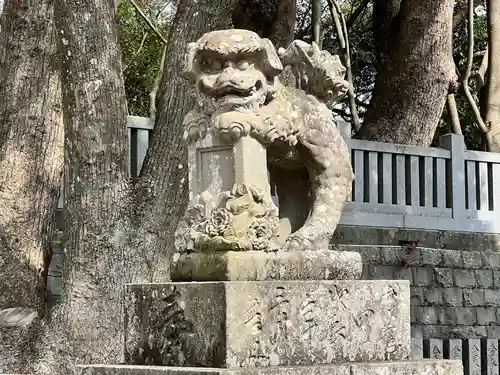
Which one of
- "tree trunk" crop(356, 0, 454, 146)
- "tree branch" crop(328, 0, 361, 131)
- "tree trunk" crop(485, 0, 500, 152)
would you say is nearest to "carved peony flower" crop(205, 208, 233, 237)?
"tree trunk" crop(356, 0, 454, 146)

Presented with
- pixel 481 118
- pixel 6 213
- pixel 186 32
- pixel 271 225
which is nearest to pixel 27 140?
pixel 6 213

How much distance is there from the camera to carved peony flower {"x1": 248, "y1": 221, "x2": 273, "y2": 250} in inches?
165

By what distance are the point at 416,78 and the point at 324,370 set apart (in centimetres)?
829

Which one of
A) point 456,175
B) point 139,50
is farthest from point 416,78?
point 139,50

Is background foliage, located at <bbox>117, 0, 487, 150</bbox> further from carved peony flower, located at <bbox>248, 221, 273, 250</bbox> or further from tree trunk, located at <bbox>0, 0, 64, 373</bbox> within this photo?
carved peony flower, located at <bbox>248, 221, 273, 250</bbox>

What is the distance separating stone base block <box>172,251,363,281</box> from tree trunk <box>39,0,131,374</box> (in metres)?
2.23

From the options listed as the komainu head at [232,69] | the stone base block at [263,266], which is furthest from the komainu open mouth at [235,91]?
the stone base block at [263,266]

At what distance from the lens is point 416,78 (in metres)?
12.0

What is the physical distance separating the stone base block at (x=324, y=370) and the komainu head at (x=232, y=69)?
1.05 metres

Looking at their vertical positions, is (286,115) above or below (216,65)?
below

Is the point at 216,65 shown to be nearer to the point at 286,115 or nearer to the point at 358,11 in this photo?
the point at 286,115

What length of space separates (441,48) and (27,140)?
6059 millimetres

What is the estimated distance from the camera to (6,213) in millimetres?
7270

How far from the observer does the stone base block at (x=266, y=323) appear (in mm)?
4023
